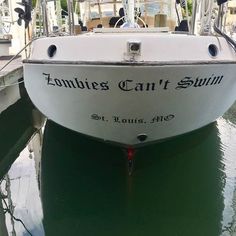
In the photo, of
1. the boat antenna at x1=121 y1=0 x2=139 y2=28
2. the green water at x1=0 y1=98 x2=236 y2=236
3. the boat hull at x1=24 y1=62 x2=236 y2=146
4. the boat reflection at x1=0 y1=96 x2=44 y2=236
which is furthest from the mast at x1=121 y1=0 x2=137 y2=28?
the boat reflection at x1=0 y1=96 x2=44 y2=236

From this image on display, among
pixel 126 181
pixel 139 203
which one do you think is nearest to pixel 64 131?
pixel 126 181

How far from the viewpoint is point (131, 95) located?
4.71 metres

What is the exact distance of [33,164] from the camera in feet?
22.7

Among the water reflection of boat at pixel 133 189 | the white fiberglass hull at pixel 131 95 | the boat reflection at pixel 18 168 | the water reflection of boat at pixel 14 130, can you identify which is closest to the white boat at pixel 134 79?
the white fiberglass hull at pixel 131 95

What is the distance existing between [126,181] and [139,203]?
57 cm

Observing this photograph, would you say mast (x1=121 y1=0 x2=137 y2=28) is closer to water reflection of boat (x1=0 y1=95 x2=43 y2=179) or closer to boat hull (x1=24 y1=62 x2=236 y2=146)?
boat hull (x1=24 y1=62 x2=236 y2=146)

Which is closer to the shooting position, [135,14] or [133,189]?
→ [133,189]

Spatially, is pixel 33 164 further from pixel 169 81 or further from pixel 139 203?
pixel 169 81

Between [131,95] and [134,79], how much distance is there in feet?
0.80

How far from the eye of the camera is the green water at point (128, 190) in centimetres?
483

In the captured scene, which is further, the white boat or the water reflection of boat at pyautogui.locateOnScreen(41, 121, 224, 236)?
the water reflection of boat at pyautogui.locateOnScreen(41, 121, 224, 236)

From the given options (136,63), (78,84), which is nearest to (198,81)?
(136,63)

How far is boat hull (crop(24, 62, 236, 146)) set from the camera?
181 inches

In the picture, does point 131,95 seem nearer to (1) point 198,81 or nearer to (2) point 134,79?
(2) point 134,79
